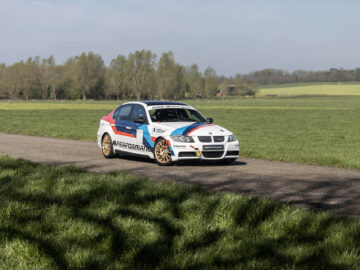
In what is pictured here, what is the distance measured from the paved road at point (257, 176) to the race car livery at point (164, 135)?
1.03 feet

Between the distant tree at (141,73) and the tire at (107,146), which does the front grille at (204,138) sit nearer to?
the tire at (107,146)

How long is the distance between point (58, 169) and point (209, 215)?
16.0ft

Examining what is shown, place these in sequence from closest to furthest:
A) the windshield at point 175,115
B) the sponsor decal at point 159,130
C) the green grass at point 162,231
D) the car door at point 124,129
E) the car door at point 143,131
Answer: the green grass at point 162,231
the sponsor decal at point 159,130
the car door at point 143,131
the windshield at point 175,115
the car door at point 124,129

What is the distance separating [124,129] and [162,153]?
5.53 feet

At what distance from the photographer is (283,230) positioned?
5746 millimetres

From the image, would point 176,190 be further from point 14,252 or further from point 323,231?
point 14,252

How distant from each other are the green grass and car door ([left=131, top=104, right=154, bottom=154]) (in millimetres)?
4685

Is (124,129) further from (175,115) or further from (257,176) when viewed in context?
(257,176)

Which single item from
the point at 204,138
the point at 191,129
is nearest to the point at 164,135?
the point at 191,129

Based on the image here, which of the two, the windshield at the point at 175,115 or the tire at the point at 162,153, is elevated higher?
the windshield at the point at 175,115

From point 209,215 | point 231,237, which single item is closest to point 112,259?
point 231,237

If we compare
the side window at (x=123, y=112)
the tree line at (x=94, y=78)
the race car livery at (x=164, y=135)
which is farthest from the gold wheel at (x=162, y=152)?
the tree line at (x=94, y=78)

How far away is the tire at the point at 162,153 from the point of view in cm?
1238

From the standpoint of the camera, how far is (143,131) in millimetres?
13055
